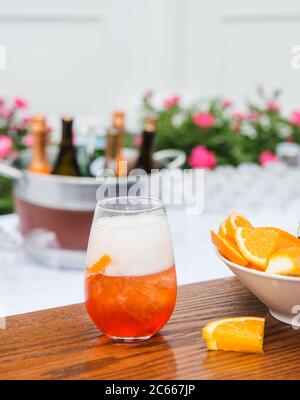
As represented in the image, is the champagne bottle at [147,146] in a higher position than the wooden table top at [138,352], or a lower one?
higher

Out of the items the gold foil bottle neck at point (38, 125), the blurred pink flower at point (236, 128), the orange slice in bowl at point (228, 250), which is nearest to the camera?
the orange slice in bowl at point (228, 250)

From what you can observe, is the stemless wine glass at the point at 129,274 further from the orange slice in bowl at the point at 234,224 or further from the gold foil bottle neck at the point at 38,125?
the gold foil bottle neck at the point at 38,125

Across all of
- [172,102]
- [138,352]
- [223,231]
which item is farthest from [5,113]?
[138,352]

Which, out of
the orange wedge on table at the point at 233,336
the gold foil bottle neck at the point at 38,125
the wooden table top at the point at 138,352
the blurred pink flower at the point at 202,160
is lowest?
the wooden table top at the point at 138,352

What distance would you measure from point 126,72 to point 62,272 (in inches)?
87.6

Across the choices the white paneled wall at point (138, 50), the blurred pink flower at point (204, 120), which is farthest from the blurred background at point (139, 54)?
the blurred pink flower at point (204, 120)

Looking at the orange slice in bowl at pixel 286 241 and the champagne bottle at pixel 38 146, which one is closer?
the orange slice in bowl at pixel 286 241

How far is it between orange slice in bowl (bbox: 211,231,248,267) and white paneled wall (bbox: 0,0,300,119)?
266 cm

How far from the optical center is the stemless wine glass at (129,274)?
75cm

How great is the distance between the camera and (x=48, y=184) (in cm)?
129

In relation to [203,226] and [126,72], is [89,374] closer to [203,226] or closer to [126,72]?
[203,226]

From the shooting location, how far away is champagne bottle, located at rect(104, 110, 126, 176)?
1.52 metres
